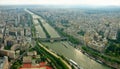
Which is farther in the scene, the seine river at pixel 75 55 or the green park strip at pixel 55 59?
the seine river at pixel 75 55

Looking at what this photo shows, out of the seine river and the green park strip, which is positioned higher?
the green park strip

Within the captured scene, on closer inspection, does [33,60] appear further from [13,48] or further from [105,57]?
[105,57]

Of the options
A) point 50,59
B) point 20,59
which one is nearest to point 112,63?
point 50,59

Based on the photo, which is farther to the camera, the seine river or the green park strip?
the seine river

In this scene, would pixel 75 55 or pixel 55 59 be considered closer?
pixel 55 59

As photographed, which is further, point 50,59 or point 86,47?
point 86,47

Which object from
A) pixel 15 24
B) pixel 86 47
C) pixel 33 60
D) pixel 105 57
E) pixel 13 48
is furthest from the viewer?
pixel 15 24

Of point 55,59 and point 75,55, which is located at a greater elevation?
point 55,59

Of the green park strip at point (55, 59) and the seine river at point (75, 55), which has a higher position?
the green park strip at point (55, 59)
